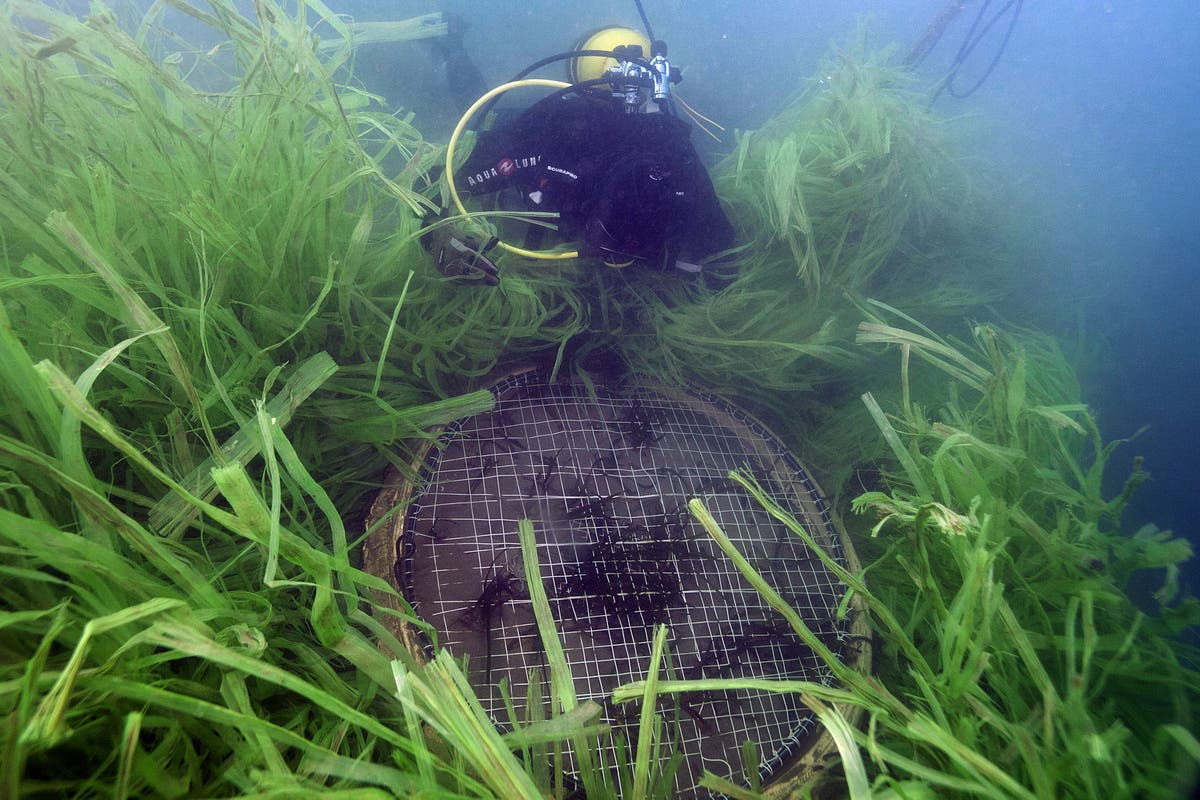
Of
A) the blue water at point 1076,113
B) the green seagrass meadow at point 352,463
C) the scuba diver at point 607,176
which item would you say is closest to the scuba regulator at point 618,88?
the scuba diver at point 607,176

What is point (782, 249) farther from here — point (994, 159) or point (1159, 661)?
point (1159, 661)

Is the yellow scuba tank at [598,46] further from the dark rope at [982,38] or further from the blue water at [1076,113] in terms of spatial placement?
the dark rope at [982,38]

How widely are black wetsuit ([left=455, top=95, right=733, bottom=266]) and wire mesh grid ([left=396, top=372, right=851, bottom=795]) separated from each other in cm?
61

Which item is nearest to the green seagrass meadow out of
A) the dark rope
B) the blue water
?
the blue water

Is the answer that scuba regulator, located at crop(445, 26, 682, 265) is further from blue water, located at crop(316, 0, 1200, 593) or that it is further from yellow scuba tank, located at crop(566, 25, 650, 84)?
blue water, located at crop(316, 0, 1200, 593)

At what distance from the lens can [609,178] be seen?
1.89m

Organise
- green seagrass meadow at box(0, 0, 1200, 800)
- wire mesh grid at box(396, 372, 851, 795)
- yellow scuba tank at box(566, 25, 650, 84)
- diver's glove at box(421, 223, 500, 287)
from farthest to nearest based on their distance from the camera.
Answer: yellow scuba tank at box(566, 25, 650, 84), diver's glove at box(421, 223, 500, 287), wire mesh grid at box(396, 372, 851, 795), green seagrass meadow at box(0, 0, 1200, 800)

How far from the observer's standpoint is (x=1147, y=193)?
396 centimetres

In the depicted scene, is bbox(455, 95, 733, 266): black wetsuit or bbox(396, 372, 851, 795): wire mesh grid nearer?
bbox(396, 372, 851, 795): wire mesh grid

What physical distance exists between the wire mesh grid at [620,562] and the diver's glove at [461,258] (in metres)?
0.38

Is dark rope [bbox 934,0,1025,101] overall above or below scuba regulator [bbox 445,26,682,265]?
above

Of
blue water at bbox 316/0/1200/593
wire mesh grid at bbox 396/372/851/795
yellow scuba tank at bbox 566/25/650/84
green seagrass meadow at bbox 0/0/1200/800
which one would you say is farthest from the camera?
blue water at bbox 316/0/1200/593

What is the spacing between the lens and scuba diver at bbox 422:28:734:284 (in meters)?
1.87

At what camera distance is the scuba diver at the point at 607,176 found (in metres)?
1.87
